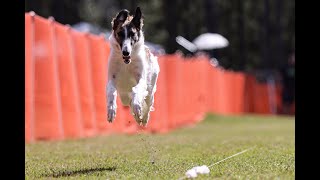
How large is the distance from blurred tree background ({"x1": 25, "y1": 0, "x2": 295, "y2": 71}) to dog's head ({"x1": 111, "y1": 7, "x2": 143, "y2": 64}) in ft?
110

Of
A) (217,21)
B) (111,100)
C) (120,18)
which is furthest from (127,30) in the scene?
(217,21)

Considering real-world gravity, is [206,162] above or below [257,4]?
below

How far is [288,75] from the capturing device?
155 feet

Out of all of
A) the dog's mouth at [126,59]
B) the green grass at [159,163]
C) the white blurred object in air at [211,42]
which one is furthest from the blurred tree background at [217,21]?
the dog's mouth at [126,59]

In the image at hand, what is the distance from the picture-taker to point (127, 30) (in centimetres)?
840

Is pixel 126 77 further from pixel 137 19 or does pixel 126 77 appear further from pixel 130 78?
pixel 137 19

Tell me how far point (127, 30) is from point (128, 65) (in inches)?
23.6

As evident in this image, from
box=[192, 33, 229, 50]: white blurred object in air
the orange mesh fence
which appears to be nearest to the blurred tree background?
box=[192, 33, 229, 50]: white blurred object in air

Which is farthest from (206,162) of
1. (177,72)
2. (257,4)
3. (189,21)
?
(257,4)

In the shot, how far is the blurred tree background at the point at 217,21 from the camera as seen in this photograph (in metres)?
49.0

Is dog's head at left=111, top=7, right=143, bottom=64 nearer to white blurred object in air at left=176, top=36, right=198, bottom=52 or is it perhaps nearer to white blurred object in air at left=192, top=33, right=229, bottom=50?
white blurred object in air at left=192, top=33, right=229, bottom=50
